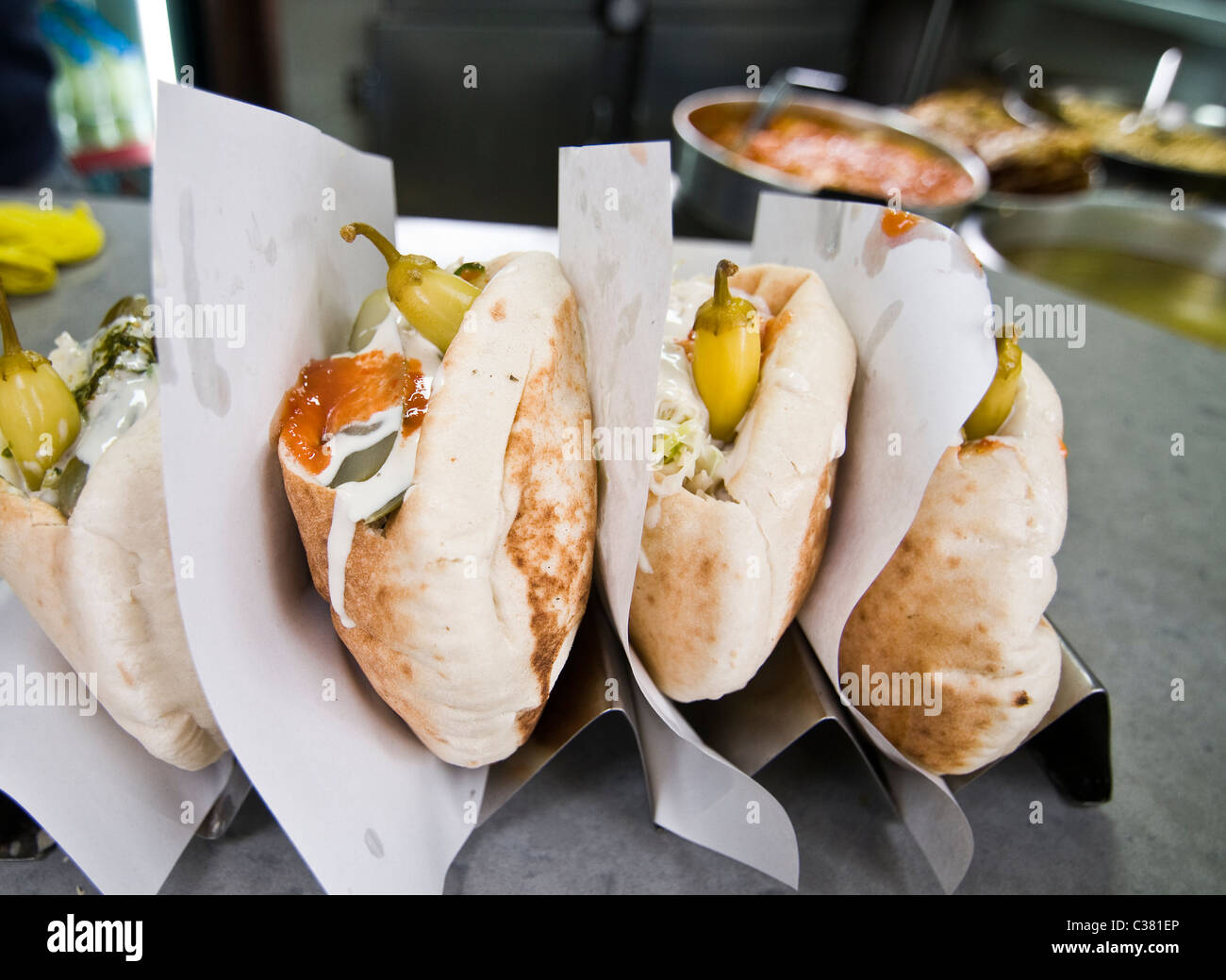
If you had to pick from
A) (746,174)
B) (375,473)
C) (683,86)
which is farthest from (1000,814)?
(683,86)

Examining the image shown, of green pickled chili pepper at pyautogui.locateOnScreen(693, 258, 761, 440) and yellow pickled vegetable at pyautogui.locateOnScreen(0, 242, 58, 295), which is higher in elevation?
green pickled chili pepper at pyautogui.locateOnScreen(693, 258, 761, 440)

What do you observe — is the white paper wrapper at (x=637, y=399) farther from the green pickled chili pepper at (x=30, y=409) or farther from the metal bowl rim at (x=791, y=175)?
the metal bowl rim at (x=791, y=175)

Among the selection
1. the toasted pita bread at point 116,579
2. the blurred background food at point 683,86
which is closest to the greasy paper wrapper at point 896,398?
the toasted pita bread at point 116,579

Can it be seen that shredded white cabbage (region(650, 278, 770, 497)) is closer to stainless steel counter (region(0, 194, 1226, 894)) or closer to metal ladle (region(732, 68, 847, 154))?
stainless steel counter (region(0, 194, 1226, 894))

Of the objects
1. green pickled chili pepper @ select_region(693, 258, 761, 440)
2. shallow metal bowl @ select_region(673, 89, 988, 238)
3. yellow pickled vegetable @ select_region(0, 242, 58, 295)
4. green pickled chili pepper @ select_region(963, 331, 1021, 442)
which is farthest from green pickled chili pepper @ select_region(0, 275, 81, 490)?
shallow metal bowl @ select_region(673, 89, 988, 238)

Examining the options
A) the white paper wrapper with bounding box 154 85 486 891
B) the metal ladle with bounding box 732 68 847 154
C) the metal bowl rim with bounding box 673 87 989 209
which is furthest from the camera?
the metal ladle with bounding box 732 68 847 154

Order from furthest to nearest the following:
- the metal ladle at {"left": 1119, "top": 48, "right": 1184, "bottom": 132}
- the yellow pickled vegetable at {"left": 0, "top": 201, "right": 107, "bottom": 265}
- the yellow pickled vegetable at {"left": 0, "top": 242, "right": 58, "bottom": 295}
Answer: the metal ladle at {"left": 1119, "top": 48, "right": 1184, "bottom": 132} < the yellow pickled vegetable at {"left": 0, "top": 201, "right": 107, "bottom": 265} < the yellow pickled vegetable at {"left": 0, "top": 242, "right": 58, "bottom": 295}
